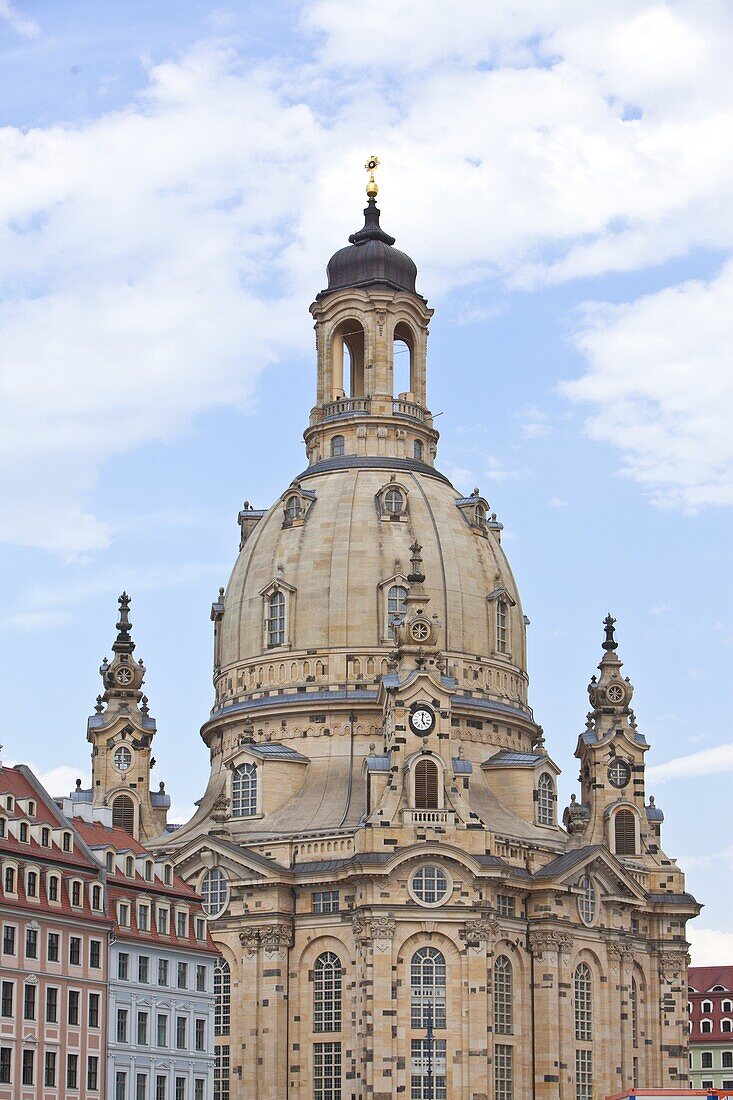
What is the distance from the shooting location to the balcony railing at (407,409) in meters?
158

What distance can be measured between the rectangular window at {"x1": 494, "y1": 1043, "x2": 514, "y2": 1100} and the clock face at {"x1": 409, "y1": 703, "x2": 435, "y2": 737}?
19.5m

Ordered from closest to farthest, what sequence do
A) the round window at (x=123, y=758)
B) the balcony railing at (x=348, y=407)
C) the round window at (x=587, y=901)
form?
the round window at (x=587, y=901) < the round window at (x=123, y=758) < the balcony railing at (x=348, y=407)

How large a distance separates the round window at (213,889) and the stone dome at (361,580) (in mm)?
15058

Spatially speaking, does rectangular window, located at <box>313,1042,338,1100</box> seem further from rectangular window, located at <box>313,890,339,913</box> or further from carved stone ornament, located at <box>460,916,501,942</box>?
carved stone ornament, located at <box>460,916,501,942</box>

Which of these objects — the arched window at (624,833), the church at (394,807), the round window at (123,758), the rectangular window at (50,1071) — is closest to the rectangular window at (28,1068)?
the rectangular window at (50,1071)

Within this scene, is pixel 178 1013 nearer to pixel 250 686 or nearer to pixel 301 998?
pixel 301 998

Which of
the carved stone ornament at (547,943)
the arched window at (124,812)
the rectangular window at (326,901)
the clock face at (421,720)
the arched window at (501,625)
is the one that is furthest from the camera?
the arched window at (501,625)

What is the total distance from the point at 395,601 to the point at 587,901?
23.1 m

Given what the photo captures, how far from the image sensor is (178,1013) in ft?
348

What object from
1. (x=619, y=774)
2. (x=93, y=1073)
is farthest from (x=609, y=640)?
(x=93, y=1073)

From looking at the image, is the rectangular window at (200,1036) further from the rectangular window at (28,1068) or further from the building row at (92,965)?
the rectangular window at (28,1068)

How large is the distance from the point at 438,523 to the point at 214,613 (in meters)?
17.2

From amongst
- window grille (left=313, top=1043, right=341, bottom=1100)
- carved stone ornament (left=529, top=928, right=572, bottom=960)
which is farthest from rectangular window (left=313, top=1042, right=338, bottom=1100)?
carved stone ornament (left=529, top=928, right=572, bottom=960)

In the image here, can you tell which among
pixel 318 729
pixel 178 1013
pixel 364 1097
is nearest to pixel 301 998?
pixel 364 1097
